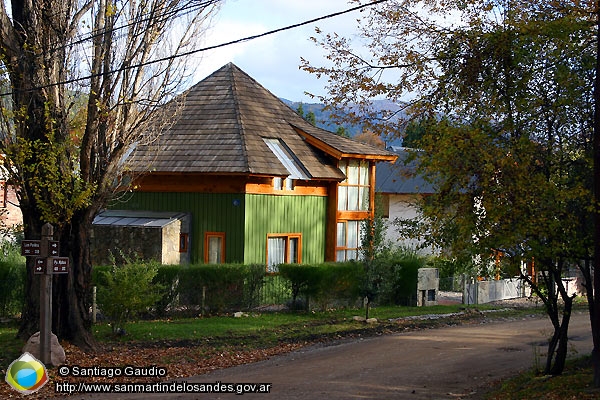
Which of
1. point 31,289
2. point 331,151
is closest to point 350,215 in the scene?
point 331,151

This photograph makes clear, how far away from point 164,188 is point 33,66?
1178 cm

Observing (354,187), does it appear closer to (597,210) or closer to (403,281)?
(403,281)

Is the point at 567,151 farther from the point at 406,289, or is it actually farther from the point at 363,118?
the point at 406,289

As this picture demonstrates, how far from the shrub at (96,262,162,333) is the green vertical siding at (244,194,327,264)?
740 cm

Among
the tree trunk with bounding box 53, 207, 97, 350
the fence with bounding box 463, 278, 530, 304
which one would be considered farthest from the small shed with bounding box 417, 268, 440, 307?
the tree trunk with bounding box 53, 207, 97, 350

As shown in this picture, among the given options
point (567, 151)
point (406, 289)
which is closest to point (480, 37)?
point (567, 151)

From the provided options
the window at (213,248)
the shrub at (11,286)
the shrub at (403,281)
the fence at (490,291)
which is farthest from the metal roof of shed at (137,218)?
the fence at (490,291)

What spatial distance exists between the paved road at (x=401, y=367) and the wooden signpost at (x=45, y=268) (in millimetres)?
2050

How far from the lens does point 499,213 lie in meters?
12.0

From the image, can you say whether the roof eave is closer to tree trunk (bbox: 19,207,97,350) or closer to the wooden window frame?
the wooden window frame

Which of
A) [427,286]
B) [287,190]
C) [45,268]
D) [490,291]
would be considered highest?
[287,190]

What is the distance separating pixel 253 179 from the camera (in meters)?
26.2

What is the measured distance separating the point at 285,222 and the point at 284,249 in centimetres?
98

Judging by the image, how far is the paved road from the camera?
Result: 13.2 meters
